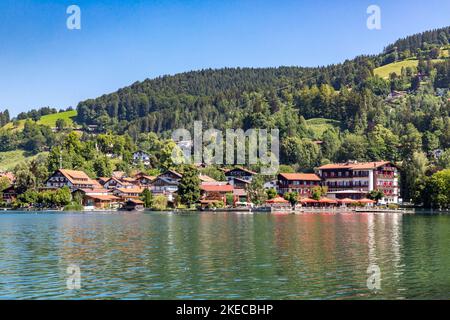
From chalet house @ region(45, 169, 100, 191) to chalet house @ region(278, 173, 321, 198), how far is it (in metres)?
41.2

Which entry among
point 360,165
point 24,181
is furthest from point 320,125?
point 24,181

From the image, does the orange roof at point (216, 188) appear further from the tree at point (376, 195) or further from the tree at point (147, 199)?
the tree at point (376, 195)

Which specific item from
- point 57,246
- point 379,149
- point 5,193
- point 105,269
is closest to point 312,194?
point 379,149

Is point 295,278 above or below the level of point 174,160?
below

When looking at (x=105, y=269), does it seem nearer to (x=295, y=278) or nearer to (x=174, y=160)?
(x=295, y=278)

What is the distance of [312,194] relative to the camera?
120062mm

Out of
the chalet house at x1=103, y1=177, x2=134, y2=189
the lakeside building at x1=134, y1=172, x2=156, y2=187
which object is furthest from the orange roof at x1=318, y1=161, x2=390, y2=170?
the chalet house at x1=103, y1=177, x2=134, y2=189

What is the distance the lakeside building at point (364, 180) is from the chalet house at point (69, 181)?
5256cm

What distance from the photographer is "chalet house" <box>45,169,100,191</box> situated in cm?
13350

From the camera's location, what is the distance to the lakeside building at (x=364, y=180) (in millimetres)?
122869

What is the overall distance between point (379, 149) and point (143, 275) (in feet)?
395

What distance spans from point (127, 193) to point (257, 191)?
2945cm

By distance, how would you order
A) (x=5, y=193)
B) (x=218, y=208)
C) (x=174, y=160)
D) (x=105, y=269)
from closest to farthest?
(x=105, y=269)
(x=218, y=208)
(x=5, y=193)
(x=174, y=160)

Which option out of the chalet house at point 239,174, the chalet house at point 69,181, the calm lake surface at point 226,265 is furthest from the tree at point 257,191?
the calm lake surface at point 226,265
